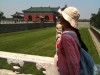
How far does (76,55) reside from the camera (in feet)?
10.5

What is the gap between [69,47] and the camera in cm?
319

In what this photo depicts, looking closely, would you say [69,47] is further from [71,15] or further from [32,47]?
[32,47]

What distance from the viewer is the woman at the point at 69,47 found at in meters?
3.18

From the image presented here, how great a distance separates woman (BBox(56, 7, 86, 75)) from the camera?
3178mm

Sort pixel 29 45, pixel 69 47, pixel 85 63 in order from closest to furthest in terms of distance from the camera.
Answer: pixel 69 47, pixel 85 63, pixel 29 45

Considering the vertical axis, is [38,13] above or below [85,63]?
below

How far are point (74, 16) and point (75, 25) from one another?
103 mm

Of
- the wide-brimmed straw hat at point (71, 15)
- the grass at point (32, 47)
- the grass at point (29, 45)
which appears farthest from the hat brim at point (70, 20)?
the grass at point (29, 45)

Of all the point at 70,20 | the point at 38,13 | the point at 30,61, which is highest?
the point at 70,20

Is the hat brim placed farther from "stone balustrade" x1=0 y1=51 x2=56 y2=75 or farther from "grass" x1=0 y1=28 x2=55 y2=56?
"grass" x1=0 y1=28 x2=55 y2=56

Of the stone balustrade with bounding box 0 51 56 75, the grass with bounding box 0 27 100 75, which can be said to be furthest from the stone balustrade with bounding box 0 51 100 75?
the grass with bounding box 0 27 100 75

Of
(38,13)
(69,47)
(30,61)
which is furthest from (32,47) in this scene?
(38,13)

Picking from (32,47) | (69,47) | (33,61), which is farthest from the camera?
(32,47)

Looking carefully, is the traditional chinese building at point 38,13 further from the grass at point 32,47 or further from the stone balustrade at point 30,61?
the stone balustrade at point 30,61
